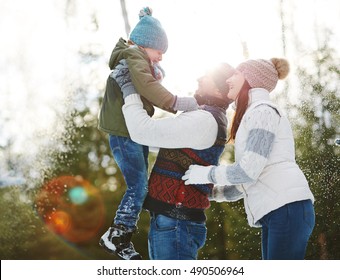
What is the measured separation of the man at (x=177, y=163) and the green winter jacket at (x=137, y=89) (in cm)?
6

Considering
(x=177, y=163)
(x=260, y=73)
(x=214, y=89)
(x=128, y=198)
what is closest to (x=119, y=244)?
(x=128, y=198)

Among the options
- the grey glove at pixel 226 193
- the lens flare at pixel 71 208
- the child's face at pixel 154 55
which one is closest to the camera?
the grey glove at pixel 226 193

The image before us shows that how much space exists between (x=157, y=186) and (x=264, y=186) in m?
0.41

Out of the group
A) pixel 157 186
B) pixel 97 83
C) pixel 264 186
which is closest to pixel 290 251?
pixel 264 186

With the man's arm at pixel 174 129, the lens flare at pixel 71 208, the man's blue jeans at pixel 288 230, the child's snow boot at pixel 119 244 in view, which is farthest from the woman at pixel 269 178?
the lens flare at pixel 71 208

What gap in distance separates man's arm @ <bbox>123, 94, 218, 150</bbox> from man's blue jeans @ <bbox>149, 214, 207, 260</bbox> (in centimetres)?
29

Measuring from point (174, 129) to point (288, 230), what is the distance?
21.7 inches

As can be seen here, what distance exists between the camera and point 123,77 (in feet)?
6.77

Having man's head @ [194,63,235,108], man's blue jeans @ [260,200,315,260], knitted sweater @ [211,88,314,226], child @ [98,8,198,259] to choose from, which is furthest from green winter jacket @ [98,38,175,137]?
man's blue jeans @ [260,200,315,260]

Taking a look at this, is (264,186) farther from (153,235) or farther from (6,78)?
(6,78)

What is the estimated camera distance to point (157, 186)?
1934mm

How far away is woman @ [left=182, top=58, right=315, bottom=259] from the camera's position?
5.71ft

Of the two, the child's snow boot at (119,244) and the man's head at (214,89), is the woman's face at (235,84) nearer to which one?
the man's head at (214,89)

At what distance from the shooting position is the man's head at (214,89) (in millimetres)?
2023
